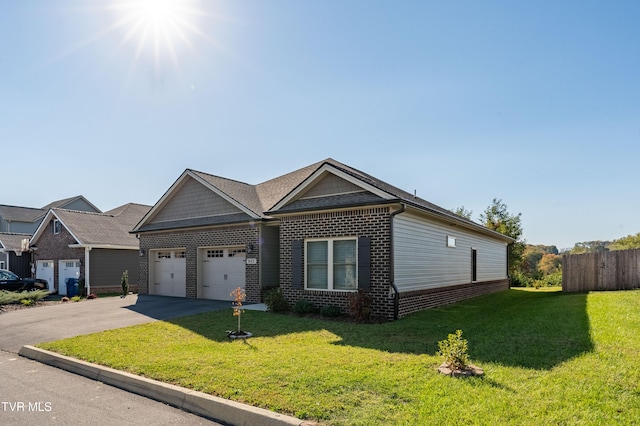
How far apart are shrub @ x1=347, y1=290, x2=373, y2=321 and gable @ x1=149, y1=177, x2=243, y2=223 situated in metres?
7.50

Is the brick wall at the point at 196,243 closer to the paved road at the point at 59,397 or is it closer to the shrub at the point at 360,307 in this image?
the paved road at the point at 59,397

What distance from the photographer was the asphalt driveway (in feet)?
35.1

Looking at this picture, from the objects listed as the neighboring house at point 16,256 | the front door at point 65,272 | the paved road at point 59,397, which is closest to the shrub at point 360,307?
the paved road at point 59,397

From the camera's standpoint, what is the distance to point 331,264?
42.0 ft

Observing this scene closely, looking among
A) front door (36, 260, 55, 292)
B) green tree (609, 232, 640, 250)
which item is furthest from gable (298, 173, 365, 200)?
green tree (609, 232, 640, 250)

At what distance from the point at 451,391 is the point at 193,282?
1494cm

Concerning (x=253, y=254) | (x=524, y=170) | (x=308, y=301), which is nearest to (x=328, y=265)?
(x=308, y=301)

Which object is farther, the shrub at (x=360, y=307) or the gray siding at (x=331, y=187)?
the gray siding at (x=331, y=187)

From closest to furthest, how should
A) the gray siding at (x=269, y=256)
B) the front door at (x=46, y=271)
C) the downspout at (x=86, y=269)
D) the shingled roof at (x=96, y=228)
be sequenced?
the gray siding at (x=269, y=256), the downspout at (x=86, y=269), the shingled roof at (x=96, y=228), the front door at (x=46, y=271)

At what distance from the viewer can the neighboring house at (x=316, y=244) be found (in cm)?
1195

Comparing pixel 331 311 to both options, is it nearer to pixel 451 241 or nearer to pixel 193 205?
pixel 451 241

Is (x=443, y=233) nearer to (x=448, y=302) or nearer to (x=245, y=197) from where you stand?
Result: (x=448, y=302)

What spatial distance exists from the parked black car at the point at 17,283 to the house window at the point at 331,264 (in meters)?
18.6

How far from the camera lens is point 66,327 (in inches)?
461
